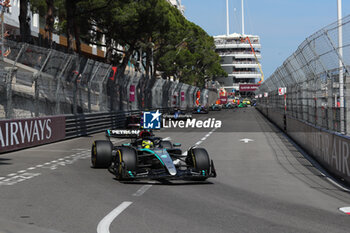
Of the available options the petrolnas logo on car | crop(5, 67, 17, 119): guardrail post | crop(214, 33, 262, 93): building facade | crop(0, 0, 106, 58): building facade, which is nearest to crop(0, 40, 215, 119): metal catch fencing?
crop(5, 67, 17, 119): guardrail post

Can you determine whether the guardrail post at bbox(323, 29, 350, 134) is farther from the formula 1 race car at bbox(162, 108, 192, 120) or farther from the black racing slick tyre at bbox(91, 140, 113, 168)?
the formula 1 race car at bbox(162, 108, 192, 120)

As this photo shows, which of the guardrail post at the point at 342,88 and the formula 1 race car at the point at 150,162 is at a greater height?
the guardrail post at the point at 342,88

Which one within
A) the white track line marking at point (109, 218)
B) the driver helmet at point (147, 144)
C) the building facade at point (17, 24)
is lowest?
the white track line marking at point (109, 218)

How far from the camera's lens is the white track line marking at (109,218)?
5802 millimetres

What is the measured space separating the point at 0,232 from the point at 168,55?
66.9 metres

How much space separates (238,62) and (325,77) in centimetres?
16599

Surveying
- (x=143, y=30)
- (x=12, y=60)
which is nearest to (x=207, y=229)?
(x=12, y=60)

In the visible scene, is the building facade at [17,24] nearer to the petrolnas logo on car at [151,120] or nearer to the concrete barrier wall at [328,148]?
the concrete barrier wall at [328,148]

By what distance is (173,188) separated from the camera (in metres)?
8.88

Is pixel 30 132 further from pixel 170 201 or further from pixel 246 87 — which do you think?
pixel 246 87

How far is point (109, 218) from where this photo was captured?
20.9 ft

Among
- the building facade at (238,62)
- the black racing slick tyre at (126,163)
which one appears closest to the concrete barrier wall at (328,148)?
the black racing slick tyre at (126,163)

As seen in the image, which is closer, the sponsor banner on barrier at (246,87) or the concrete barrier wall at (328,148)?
the concrete barrier wall at (328,148)

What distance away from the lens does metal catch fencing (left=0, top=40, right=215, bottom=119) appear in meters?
16.5
